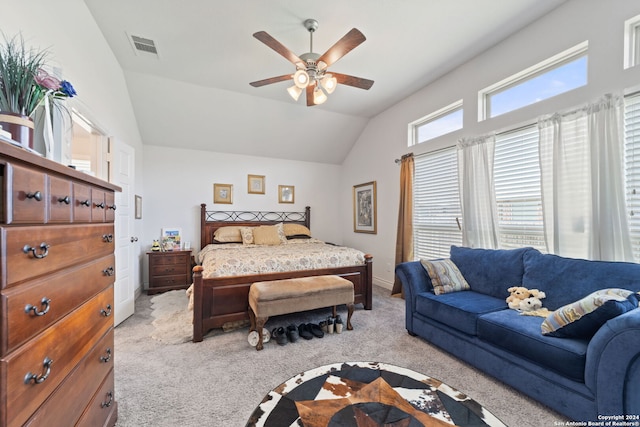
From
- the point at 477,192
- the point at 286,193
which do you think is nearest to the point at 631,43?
the point at 477,192

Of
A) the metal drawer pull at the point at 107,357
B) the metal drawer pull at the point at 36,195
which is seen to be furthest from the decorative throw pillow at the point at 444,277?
the metal drawer pull at the point at 36,195

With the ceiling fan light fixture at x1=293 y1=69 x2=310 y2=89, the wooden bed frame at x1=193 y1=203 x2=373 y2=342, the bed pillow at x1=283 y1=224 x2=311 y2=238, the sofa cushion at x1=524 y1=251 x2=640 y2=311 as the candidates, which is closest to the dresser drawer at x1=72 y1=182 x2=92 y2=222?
the wooden bed frame at x1=193 y1=203 x2=373 y2=342

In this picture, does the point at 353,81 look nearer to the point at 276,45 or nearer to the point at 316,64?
the point at 316,64

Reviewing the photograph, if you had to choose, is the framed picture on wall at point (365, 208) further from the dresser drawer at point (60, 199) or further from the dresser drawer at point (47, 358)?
the dresser drawer at point (60, 199)

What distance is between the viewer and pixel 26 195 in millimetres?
815

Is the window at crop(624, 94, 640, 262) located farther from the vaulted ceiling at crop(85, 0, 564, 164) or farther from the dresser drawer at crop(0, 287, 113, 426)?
the dresser drawer at crop(0, 287, 113, 426)

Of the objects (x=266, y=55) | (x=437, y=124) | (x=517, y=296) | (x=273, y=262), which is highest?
(x=266, y=55)

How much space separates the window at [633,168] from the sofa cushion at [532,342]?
3.49ft

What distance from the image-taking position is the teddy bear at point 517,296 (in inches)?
87.2

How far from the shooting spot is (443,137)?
146 inches

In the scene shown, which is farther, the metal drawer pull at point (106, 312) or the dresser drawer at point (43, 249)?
the metal drawer pull at point (106, 312)

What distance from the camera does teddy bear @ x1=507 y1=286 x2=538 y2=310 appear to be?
221 centimetres

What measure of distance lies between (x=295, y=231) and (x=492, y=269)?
361cm

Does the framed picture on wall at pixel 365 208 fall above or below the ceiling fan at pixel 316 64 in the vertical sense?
below
